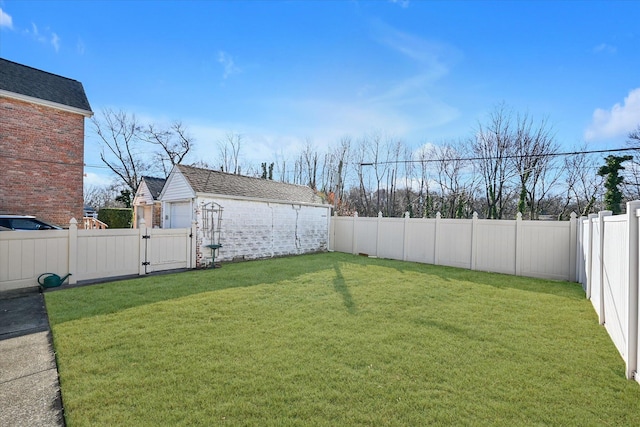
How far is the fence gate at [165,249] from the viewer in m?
8.12

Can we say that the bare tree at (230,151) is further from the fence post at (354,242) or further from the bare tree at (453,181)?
the fence post at (354,242)

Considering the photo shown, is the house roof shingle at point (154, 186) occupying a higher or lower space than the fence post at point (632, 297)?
higher

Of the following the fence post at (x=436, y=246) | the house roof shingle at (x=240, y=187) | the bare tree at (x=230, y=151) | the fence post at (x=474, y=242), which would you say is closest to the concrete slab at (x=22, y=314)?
the house roof shingle at (x=240, y=187)

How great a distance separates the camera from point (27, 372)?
2975 millimetres

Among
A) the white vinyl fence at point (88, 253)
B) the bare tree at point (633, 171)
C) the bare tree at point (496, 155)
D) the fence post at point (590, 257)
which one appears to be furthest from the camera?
the bare tree at point (496, 155)

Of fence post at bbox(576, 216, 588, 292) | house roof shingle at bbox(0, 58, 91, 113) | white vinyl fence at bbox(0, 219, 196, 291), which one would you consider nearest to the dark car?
white vinyl fence at bbox(0, 219, 196, 291)

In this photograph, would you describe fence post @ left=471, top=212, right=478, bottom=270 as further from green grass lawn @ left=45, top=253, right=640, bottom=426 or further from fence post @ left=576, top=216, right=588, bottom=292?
green grass lawn @ left=45, top=253, right=640, bottom=426

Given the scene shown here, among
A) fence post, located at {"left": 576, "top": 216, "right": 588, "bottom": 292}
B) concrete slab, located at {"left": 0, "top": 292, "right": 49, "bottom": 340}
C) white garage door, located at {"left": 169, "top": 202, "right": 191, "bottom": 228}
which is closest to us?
concrete slab, located at {"left": 0, "top": 292, "right": 49, "bottom": 340}

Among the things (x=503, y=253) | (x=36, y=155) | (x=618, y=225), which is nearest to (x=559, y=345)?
(x=618, y=225)

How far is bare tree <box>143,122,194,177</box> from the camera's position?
26812 millimetres

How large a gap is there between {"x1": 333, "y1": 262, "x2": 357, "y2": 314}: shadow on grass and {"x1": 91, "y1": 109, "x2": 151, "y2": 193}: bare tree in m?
24.2

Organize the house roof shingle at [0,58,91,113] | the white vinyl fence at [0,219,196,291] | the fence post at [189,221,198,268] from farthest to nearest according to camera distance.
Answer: the house roof shingle at [0,58,91,113] → the fence post at [189,221,198,268] → the white vinyl fence at [0,219,196,291]

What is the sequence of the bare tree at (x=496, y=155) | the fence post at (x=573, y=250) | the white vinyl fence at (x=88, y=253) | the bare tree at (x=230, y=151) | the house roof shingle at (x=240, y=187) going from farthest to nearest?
1. the bare tree at (x=230, y=151)
2. the bare tree at (x=496, y=155)
3. the house roof shingle at (x=240, y=187)
4. the fence post at (x=573, y=250)
5. the white vinyl fence at (x=88, y=253)

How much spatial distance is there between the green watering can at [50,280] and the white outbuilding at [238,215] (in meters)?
3.42
